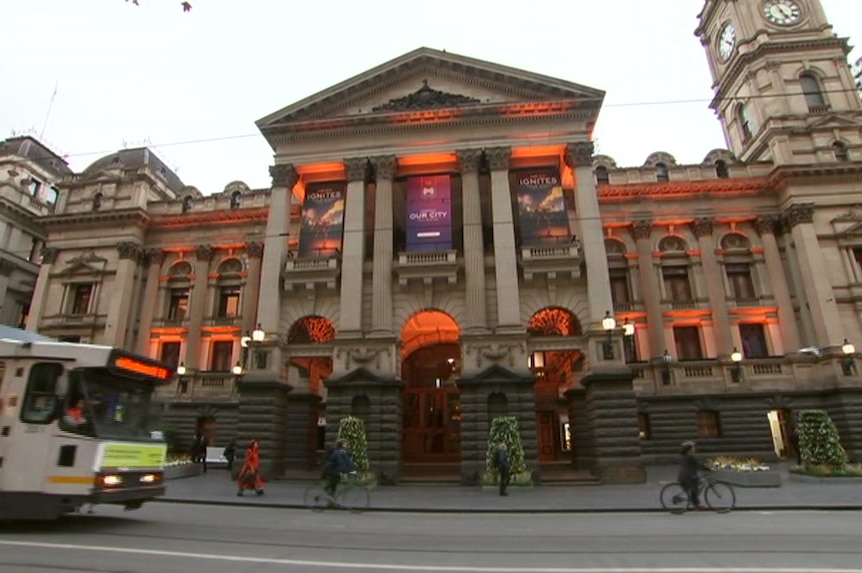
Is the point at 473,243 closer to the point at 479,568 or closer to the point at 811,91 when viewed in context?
the point at 479,568

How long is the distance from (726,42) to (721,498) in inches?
1800

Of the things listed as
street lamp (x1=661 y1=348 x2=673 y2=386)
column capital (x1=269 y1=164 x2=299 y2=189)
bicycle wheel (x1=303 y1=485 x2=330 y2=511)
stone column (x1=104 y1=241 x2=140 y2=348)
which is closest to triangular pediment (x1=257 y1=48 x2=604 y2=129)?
column capital (x1=269 y1=164 x2=299 y2=189)

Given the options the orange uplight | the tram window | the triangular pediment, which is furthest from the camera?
the triangular pediment

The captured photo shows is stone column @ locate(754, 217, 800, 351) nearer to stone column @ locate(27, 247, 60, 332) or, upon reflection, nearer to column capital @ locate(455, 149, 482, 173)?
column capital @ locate(455, 149, 482, 173)

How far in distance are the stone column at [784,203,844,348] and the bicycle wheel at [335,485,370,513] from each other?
91.5ft

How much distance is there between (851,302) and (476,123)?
2438 cm

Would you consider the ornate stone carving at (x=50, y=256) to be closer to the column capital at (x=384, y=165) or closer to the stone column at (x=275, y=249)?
Result: the stone column at (x=275, y=249)

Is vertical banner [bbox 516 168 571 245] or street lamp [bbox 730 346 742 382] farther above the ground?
vertical banner [bbox 516 168 571 245]

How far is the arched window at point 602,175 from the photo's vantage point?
35125 millimetres

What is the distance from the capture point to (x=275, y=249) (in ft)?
86.5

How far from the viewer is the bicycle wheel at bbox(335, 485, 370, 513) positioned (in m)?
14.7

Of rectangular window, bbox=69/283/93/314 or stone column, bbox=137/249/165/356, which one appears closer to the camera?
stone column, bbox=137/249/165/356

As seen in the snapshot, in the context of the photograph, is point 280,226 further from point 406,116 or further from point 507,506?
point 507,506

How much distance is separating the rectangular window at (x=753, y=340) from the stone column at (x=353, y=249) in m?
23.7
